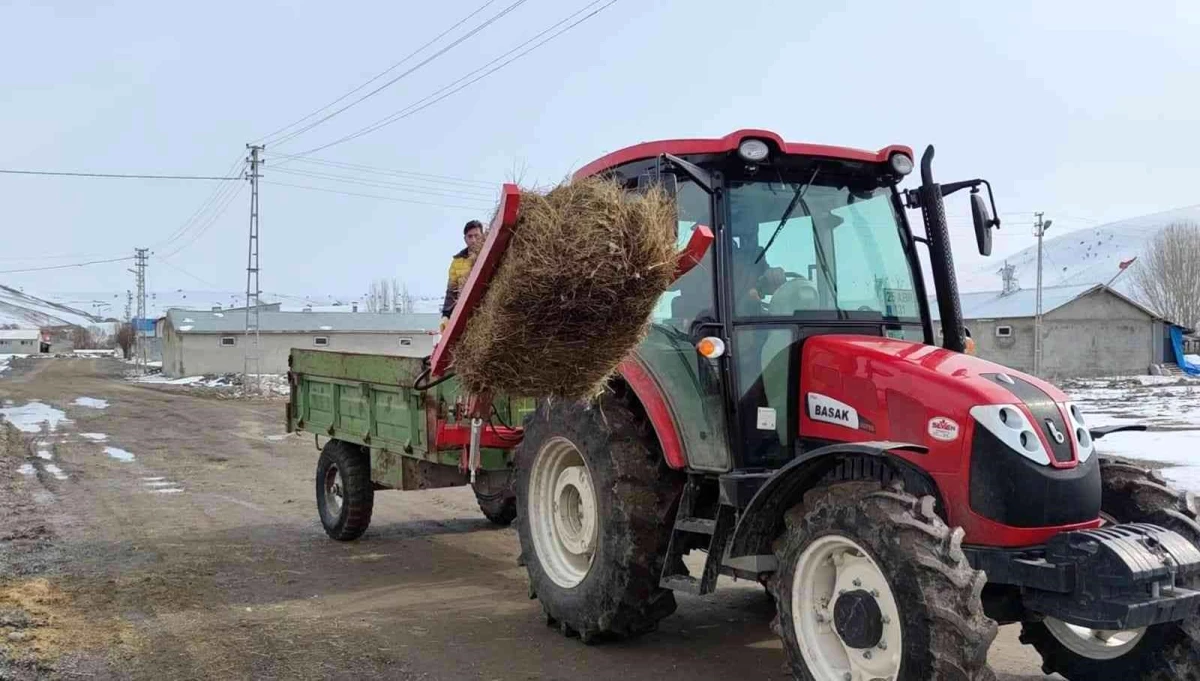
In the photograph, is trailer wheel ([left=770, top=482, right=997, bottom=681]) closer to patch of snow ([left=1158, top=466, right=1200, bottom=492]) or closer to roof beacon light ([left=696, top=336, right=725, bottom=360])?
roof beacon light ([left=696, top=336, right=725, bottom=360])

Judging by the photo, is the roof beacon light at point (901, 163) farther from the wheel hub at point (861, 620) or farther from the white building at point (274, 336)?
the white building at point (274, 336)

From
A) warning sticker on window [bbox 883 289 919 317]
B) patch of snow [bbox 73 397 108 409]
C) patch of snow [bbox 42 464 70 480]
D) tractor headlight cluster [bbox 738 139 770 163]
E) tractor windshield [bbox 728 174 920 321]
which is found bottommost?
patch of snow [bbox 42 464 70 480]

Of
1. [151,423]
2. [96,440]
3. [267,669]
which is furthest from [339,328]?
[267,669]

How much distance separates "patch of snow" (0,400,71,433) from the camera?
63.6ft

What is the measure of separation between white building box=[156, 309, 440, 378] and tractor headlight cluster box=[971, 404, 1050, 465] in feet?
143

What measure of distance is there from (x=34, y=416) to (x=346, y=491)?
16.8m

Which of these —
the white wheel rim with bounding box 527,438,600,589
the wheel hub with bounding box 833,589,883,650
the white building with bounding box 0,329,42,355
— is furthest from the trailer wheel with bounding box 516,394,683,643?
the white building with bounding box 0,329,42,355

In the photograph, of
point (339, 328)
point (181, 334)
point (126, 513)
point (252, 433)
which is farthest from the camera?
point (339, 328)

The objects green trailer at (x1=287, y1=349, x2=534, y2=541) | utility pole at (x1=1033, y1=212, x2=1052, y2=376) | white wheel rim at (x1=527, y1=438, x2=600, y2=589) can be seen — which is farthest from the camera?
utility pole at (x1=1033, y1=212, x2=1052, y2=376)

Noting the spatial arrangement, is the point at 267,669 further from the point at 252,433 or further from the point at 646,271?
the point at 252,433

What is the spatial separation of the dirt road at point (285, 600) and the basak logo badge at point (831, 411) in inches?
54.4

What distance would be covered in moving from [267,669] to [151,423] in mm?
17039

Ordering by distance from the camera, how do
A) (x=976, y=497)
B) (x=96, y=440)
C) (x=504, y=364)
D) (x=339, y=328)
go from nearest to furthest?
(x=976, y=497) → (x=504, y=364) → (x=96, y=440) → (x=339, y=328)

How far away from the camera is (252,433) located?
734 inches
